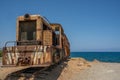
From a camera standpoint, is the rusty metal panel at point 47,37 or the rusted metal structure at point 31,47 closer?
the rusted metal structure at point 31,47

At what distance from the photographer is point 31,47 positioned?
36.9 feet

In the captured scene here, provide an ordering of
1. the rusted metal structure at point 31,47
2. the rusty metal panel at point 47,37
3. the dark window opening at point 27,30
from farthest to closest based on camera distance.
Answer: the dark window opening at point 27,30 < the rusty metal panel at point 47,37 < the rusted metal structure at point 31,47

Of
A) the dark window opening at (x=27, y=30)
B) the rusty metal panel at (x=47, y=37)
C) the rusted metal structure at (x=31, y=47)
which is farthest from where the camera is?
the dark window opening at (x=27, y=30)

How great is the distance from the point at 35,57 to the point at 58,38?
19.1ft

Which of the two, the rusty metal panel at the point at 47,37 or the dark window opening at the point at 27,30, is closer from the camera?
the rusty metal panel at the point at 47,37

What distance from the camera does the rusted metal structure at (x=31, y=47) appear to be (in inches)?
431

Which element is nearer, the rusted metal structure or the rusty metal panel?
the rusted metal structure

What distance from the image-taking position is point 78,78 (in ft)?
45.5

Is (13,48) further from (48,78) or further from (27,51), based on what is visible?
(48,78)

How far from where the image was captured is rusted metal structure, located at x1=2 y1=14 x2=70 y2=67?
10945mm

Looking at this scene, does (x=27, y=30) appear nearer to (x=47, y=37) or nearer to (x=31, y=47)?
(x=47, y=37)

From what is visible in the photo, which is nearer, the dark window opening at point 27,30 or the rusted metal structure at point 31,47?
the rusted metal structure at point 31,47

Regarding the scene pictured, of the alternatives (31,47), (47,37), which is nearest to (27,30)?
(47,37)

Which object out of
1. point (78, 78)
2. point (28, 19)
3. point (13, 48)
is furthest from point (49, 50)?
point (78, 78)
